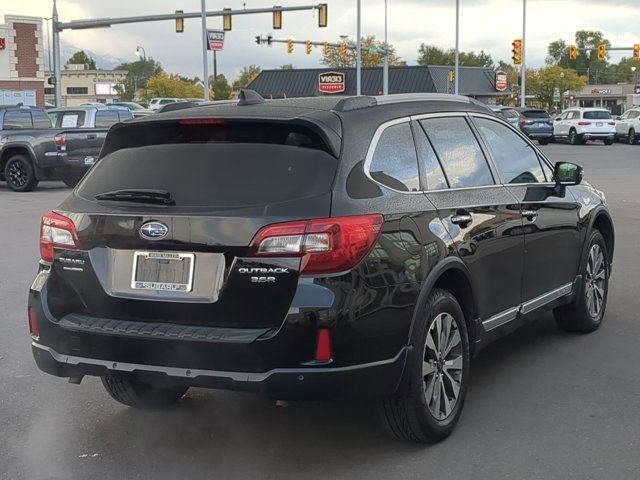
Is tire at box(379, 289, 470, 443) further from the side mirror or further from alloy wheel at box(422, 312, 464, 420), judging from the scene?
the side mirror

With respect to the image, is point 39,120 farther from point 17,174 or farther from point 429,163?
point 429,163

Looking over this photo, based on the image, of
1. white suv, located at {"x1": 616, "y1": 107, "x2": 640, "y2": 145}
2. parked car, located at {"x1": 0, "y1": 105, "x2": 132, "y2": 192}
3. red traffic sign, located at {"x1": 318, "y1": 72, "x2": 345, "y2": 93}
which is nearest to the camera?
parked car, located at {"x1": 0, "y1": 105, "x2": 132, "y2": 192}

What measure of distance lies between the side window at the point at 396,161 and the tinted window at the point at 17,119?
16965 mm

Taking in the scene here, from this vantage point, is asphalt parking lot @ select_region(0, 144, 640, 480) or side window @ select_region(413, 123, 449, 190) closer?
asphalt parking lot @ select_region(0, 144, 640, 480)

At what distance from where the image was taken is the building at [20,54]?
54.5 m

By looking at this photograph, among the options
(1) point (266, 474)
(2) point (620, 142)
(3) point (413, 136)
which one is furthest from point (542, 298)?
(2) point (620, 142)

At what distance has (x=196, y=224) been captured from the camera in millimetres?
3959

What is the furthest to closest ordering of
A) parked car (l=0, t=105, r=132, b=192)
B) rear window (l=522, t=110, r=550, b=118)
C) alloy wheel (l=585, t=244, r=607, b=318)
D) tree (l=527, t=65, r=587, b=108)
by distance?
tree (l=527, t=65, r=587, b=108) → rear window (l=522, t=110, r=550, b=118) → parked car (l=0, t=105, r=132, b=192) → alloy wheel (l=585, t=244, r=607, b=318)

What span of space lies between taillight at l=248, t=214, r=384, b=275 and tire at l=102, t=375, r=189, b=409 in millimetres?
1559

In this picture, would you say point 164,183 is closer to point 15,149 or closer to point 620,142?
point 15,149

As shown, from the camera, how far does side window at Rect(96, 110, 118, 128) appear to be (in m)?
20.0

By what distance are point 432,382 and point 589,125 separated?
39.6 metres

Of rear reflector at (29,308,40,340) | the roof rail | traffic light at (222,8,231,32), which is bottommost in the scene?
rear reflector at (29,308,40,340)

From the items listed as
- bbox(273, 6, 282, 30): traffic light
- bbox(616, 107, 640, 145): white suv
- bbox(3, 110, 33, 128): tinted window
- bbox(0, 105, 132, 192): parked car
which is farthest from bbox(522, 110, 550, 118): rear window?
bbox(3, 110, 33, 128): tinted window
